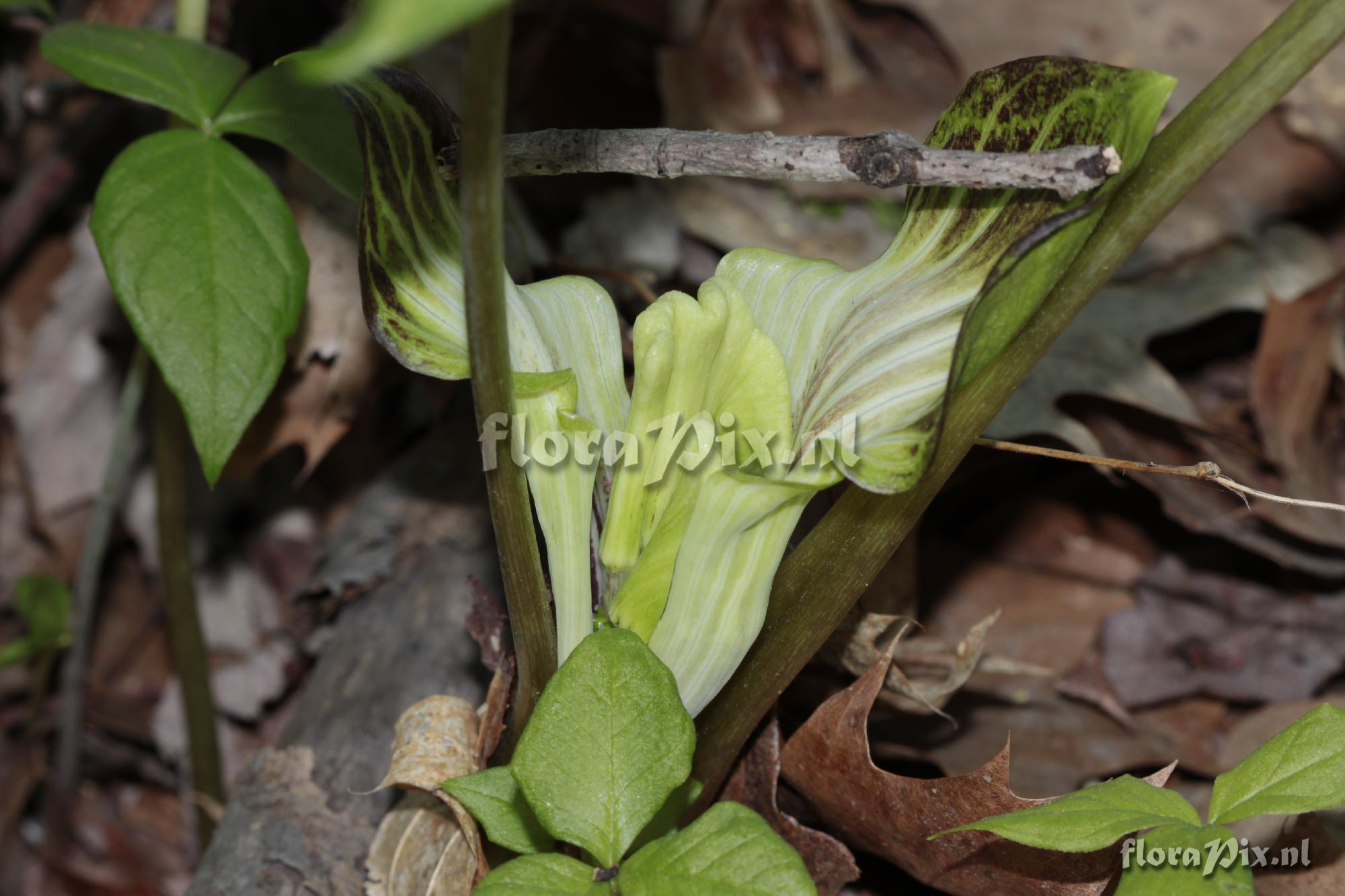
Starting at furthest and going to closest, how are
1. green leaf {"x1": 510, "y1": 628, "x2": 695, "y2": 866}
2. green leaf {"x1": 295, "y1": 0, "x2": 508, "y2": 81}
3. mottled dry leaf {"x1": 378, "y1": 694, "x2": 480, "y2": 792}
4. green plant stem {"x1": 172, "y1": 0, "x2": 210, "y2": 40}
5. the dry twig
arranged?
1. green plant stem {"x1": 172, "y1": 0, "x2": 210, "y2": 40}
2. mottled dry leaf {"x1": 378, "y1": 694, "x2": 480, "y2": 792}
3. the dry twig
4. green leaf {"x1": 510, "y1": 628, "x2": 695, "y2": 866}
5. green leaf {"x1": 295, "y1": 0, "x2": 508, "y2": 81}

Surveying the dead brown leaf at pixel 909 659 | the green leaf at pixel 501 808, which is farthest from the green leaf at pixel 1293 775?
the green leaf at pixel 501 808

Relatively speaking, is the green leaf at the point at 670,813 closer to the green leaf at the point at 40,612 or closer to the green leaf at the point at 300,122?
the green leaf at the point at 300,122

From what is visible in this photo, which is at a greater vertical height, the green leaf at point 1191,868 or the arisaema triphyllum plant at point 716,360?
the arisaema triphyllum plant at point 716,360

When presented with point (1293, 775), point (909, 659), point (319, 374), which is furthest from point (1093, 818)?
point (319, 374)

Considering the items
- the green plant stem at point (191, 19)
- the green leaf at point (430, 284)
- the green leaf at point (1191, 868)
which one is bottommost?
the green leaf at point (1191, 868)

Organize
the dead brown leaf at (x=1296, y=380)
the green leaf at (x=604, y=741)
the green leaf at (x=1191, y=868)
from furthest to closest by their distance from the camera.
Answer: the dead brown leaf at (x=1296, y=380)
the green leaf at (x=604, y=741)
the green leaf at (x=1191, y=868)

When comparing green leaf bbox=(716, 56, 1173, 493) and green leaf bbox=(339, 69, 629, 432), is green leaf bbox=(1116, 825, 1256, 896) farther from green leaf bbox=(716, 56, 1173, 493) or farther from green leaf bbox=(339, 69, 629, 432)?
green leaf bbox=(339, 69, 629, 432)

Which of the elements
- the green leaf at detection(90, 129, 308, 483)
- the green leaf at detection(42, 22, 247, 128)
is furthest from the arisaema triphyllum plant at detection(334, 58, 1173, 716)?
the green leaf at detection(42, 22, 247, 128)
